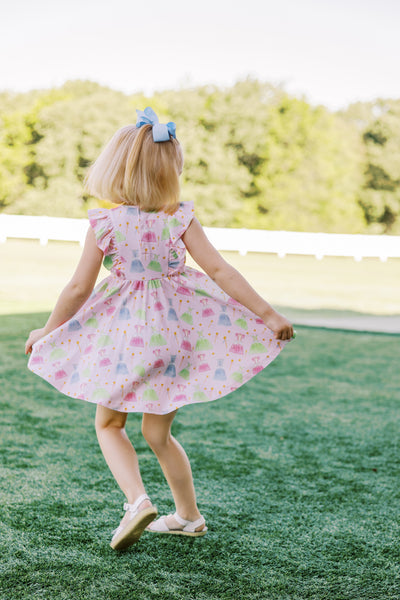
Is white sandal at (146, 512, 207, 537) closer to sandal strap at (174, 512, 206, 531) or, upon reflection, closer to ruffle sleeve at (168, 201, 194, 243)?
sandal strap at (174, 512, 206, 531)

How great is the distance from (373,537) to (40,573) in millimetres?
1136

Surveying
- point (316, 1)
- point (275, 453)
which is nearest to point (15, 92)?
point (316, 1)

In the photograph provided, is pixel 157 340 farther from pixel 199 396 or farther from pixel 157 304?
pixel 199 396

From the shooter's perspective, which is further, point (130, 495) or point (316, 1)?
point (316, 1)

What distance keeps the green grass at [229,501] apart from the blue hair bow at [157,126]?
1.30 m

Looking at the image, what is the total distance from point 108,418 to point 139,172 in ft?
2.60

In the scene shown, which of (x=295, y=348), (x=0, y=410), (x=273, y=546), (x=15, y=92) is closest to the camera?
(x=273, y=546)

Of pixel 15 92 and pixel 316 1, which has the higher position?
pixel 316 1

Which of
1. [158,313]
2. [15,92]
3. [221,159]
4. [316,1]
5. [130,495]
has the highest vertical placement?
[316,1]

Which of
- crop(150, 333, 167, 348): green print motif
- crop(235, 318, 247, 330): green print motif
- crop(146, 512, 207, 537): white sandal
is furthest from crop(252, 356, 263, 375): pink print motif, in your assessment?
crop(146, 512, 207, 537): white sandal

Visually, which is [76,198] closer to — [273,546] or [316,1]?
[316,1]

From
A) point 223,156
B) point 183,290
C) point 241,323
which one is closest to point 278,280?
point 241,323

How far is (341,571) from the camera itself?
214 cm

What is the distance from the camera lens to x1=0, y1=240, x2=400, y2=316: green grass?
34.6ft
